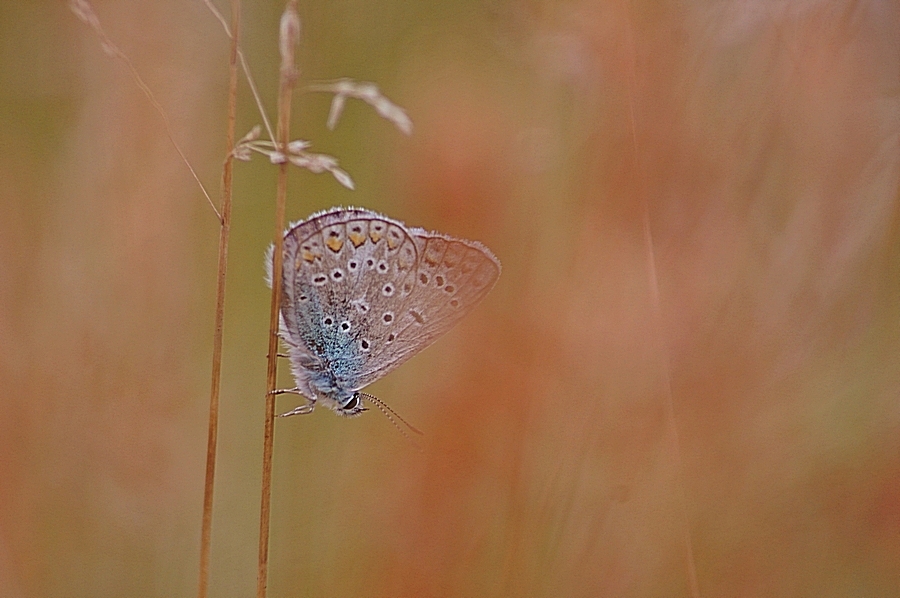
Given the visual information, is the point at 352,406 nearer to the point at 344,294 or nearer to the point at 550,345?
the point at 344,294

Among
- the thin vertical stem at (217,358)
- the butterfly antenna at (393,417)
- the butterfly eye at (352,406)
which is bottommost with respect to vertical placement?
the butterfly antenna at (393,417)

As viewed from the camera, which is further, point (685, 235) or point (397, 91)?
point (397, 91)

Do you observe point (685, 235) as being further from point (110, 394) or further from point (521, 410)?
point (110, 394)

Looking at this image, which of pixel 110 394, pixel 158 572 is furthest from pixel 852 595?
pixel 110 394

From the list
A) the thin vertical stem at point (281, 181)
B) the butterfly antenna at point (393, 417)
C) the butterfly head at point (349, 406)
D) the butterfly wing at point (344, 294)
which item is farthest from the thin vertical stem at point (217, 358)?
the butterfly antenna at point (393, 417)

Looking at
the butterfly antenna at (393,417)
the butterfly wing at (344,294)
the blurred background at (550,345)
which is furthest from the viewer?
the butterfly antenna at (393,417)

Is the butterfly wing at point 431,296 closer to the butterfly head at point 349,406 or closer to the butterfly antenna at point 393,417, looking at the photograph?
the butterfly head at point 349,406
